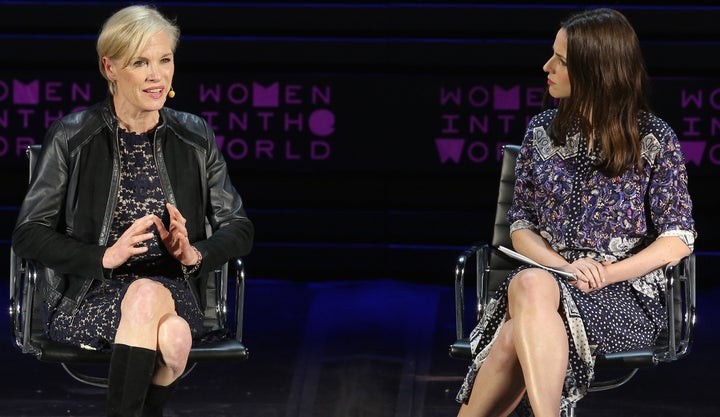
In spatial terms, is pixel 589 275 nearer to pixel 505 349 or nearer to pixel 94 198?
pixel 505 349

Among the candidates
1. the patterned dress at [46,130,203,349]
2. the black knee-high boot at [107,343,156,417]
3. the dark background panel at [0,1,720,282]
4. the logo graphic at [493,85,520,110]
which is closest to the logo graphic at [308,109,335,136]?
the dark background panel at [0,1,720,282]

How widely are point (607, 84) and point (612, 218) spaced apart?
390 mm

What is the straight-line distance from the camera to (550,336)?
339 centimetres

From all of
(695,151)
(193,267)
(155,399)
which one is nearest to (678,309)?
(193,267)

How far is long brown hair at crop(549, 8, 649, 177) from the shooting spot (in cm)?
370

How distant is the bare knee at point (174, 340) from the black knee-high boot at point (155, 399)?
3.7 inches

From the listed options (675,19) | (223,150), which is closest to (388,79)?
(223,150)

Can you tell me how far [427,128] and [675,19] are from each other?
4.73 ft

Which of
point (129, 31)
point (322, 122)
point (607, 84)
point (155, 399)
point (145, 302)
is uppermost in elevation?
point (129, 31)

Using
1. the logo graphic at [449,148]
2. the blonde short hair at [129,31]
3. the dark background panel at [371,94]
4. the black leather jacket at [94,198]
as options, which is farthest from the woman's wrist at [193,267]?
the logo graphic at [449,148]

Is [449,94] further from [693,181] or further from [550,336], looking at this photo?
[550,336]

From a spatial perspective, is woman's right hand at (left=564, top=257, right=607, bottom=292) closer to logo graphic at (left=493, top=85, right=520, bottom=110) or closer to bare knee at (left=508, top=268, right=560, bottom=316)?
bare knee at (left=508, top=268, right=560, bottom=316)

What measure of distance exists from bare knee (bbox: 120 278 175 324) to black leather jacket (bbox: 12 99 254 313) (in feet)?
0.39

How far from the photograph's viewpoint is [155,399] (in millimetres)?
3541
